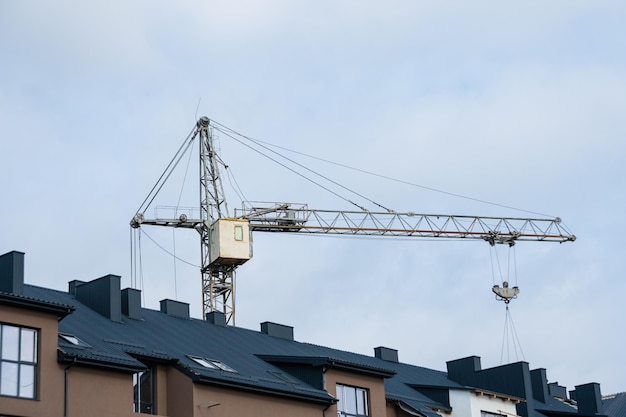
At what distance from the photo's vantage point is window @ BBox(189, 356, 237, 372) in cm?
4574

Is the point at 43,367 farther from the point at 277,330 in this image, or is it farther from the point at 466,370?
the point at 466,370

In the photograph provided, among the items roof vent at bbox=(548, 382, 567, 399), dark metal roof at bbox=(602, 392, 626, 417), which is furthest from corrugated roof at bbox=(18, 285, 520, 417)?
dark metal roof at bbox=(602, 392, 626, 417)

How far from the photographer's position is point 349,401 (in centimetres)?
5006

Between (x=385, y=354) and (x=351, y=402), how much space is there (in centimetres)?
1580

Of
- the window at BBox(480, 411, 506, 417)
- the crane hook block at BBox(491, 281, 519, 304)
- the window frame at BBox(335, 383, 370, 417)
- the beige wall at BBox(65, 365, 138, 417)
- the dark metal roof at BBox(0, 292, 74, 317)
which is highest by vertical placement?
the crane hook block at BBox(491, 281, 519, 304)

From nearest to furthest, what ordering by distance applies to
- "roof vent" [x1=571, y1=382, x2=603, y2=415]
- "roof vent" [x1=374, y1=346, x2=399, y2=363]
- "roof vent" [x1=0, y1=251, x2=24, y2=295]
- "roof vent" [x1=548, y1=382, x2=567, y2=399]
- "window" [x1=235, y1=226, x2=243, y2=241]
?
"roof vent" [x1=0, y1=251, x2=24, y2=295] < "roof vent" [x1=374, y1=346, x2=399, y2=363] < "roof vent" [x1=571, y1=382, x2=603, y2=415] < "roof vent" [x1=548, y1=382, x2=567, y2=399] < "window" [x1=235, y1=226, x2=243, y2=241]

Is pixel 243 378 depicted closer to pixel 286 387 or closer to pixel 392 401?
pixel 286 387

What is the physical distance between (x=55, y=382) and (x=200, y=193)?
213 ft

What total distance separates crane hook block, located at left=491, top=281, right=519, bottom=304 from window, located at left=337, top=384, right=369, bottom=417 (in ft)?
161

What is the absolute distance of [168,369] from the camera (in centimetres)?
4378

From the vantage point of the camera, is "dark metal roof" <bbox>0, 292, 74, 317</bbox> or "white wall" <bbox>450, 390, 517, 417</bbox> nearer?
"dark metal roof" <bbox>0, 292, 74, 317</bbox>

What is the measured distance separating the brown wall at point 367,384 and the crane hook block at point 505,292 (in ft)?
157

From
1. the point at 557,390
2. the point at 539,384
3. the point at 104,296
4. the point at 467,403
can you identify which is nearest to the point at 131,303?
the point at 104,296

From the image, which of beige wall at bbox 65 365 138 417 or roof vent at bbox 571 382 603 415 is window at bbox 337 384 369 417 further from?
roof vent at bbox 571 382 603 415
